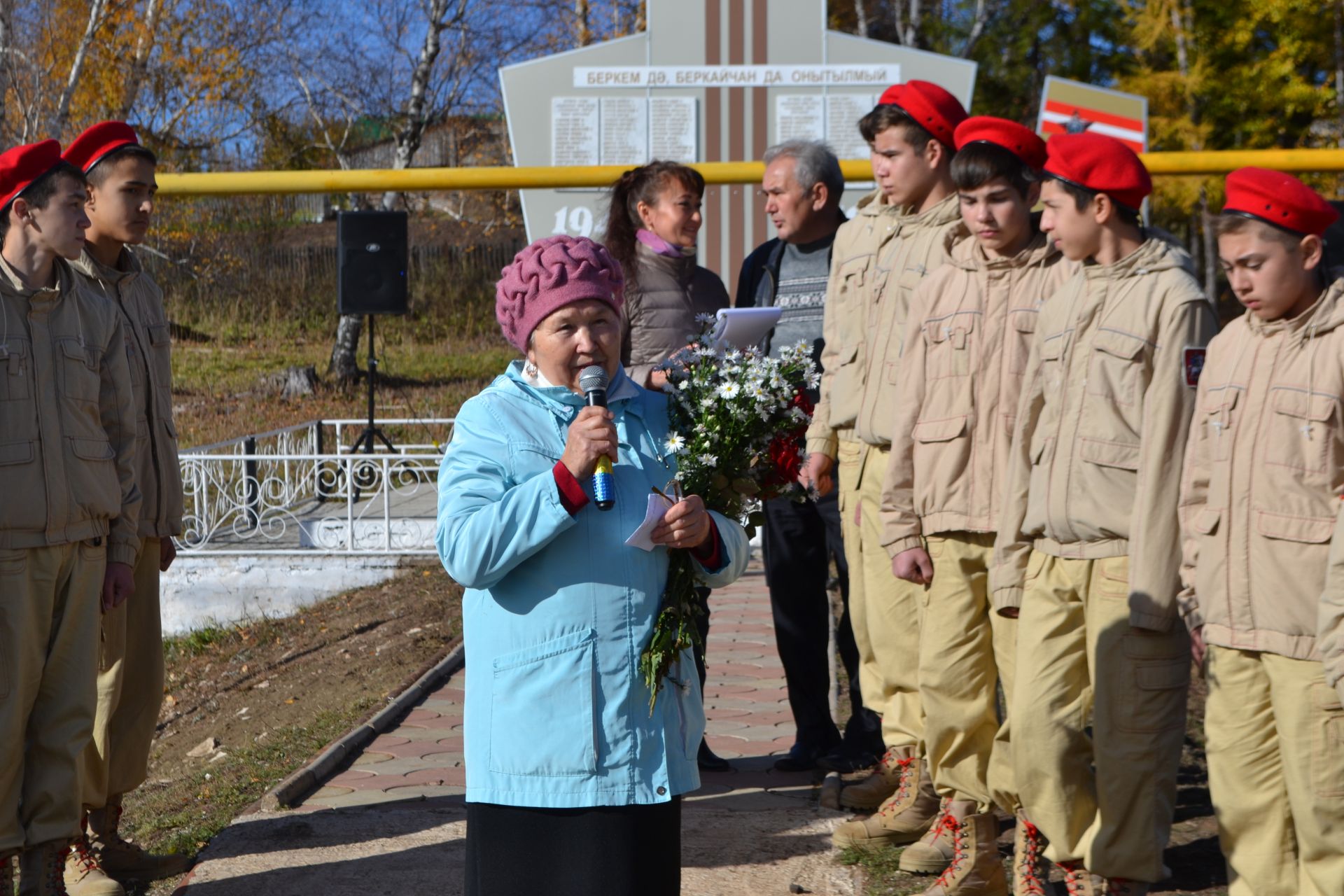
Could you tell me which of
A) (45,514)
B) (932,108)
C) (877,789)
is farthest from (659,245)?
(45,514)

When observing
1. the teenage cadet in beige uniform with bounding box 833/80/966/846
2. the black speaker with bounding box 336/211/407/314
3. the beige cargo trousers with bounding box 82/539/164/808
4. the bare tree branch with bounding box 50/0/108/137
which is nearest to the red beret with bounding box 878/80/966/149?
the teenage cadet in beige uniform with bounding box 833/80/966/846

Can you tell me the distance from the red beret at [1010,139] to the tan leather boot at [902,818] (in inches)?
69.9

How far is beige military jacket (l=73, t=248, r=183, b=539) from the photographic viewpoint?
4.40 meters

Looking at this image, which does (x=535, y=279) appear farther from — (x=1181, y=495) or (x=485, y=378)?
(x=485, y=378)

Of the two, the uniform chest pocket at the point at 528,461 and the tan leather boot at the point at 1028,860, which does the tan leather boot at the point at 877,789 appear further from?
the uniform chest pocket at the point at 528,461

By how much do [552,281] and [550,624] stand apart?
2.11 feet

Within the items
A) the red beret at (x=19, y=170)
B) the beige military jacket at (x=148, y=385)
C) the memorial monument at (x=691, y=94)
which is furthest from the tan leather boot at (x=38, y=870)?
the memorial monument at (x=691, y=94)

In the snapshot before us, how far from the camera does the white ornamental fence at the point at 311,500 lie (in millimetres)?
10258

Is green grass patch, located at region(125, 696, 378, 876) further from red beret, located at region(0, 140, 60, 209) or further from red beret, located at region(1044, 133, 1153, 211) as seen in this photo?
red beret, located at region(1044, 133, 1153, 211)

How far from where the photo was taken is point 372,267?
376 inches

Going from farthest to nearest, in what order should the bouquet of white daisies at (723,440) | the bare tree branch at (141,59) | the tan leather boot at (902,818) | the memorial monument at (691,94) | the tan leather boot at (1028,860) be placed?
the bare tree branch at (141,59) → the memorial monument at (691,94) → the tan leather boot at (902,818) → the tan leather boot at (1028,860) → the bouquet of white daisies at (723,440)

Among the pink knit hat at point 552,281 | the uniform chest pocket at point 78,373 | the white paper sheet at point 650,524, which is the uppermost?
the pink knit hat at point 552,281

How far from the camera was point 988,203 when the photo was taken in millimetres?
3875

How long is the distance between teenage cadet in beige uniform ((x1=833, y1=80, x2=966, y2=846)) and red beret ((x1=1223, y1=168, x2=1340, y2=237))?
1.19 metres
